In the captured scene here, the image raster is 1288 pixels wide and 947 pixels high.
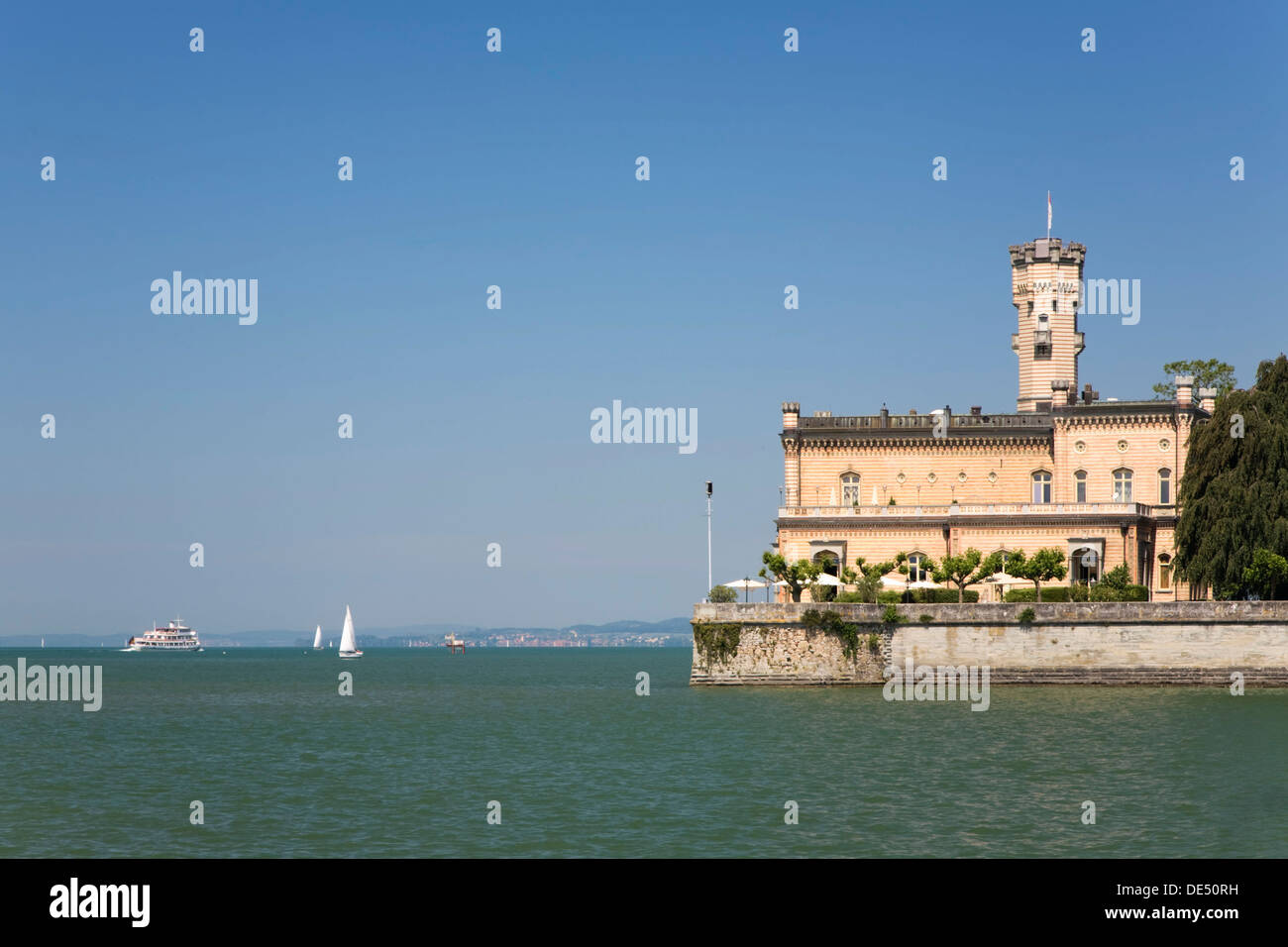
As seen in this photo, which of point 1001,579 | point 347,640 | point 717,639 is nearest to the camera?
point 717,639

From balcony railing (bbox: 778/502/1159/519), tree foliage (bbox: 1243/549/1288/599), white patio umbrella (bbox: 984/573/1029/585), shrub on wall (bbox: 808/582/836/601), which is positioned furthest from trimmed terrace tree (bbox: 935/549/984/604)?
tree foliage (bbox: 1243/549/1288/599)

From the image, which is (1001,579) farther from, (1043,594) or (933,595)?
(933,595)

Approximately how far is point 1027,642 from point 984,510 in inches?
512

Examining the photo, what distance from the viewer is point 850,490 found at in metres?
79.6

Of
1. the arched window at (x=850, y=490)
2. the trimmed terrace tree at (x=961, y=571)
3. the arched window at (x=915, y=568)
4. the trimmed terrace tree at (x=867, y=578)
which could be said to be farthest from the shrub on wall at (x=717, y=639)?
the arched window at (x=850, y=490)

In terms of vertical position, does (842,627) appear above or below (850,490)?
below

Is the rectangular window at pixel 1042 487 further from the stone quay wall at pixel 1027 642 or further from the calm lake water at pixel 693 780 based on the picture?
the calm lake water at pixel 693 780

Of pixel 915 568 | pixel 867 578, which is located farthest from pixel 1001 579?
pixel 867 578

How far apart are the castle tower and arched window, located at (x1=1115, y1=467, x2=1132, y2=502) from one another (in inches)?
431

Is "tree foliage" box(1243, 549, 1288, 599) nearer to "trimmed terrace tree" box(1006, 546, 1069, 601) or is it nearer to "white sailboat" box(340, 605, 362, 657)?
"trimmed terrace tree" box(1006, 546, 1069, 601)

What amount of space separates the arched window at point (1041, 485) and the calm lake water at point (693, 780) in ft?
59.8

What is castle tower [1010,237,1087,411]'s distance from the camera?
283 ft

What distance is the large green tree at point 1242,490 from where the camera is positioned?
63.0 metres
